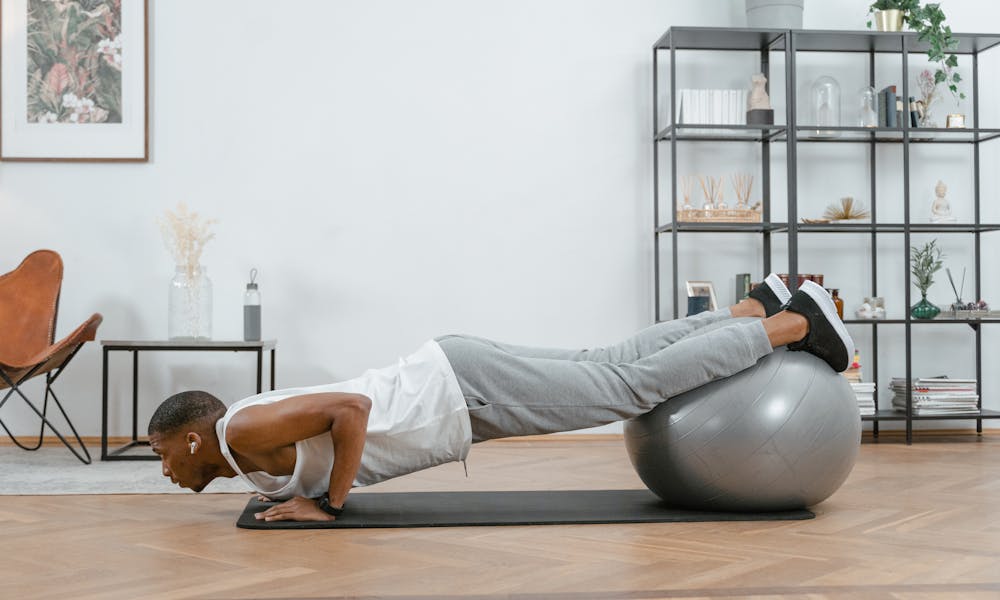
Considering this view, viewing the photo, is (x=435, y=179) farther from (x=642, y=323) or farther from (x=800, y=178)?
(x=800, y=178)

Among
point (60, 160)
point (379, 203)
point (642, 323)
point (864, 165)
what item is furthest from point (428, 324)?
point (864, 165)

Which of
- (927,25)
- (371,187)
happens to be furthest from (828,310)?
(371,187)

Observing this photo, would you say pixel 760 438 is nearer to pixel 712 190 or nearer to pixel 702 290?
pixel 702 290

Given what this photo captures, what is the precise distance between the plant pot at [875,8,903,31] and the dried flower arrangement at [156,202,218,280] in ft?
11.0

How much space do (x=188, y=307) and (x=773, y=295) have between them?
8.78 feet

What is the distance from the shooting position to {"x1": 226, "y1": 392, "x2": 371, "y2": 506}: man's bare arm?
2564 millimetres

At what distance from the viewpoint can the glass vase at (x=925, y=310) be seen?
5.03 m

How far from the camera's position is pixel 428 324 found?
5.09 m

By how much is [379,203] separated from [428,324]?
64cm

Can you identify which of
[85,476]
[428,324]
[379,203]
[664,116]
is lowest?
[85,476]

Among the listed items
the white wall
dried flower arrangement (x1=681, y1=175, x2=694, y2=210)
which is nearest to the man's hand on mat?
the white wall

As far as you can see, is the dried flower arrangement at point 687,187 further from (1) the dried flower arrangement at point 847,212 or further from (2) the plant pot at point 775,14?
(2) the plant pot at point 775,14

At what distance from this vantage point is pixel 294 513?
2742mm

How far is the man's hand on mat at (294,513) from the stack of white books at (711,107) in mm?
2902
